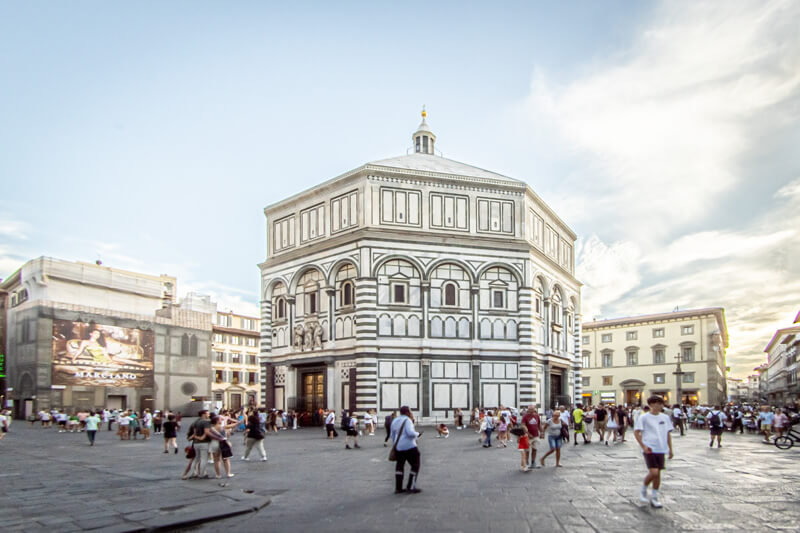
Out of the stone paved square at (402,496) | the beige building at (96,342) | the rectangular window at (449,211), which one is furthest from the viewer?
the beige building at (96,342)

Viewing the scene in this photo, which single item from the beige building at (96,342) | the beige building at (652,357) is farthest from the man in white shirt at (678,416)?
the beige building at (96,342)

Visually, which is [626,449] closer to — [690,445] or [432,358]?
[690,445]

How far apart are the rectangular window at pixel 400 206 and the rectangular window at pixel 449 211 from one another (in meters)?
0.97

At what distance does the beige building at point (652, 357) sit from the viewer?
74188 mm

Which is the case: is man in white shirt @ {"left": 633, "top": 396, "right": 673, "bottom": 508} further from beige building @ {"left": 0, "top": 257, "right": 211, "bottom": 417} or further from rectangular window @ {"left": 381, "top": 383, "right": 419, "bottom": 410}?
beige building @ {"left": 0, "top": 257, "right": 211, "bottom": 417}

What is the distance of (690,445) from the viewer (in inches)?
1037

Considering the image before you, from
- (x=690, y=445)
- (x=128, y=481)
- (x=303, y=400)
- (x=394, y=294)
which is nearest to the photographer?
(x=128, y=481)

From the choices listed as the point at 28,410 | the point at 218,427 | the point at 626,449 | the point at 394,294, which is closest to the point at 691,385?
the point at 394,294

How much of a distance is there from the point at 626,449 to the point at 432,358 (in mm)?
16439

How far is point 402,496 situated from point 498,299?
96.4ft

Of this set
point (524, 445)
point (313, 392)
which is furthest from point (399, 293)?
point (524, 445)

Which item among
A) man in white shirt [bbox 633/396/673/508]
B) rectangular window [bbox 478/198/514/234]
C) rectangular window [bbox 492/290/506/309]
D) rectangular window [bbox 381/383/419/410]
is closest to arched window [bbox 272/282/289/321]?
rectangular window [bbox 381/383/419/410]

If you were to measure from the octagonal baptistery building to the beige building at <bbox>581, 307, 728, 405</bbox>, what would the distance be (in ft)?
117

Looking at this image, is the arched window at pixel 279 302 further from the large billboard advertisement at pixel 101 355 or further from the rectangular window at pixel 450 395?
the large billboard advertisement at pixel 101 355
